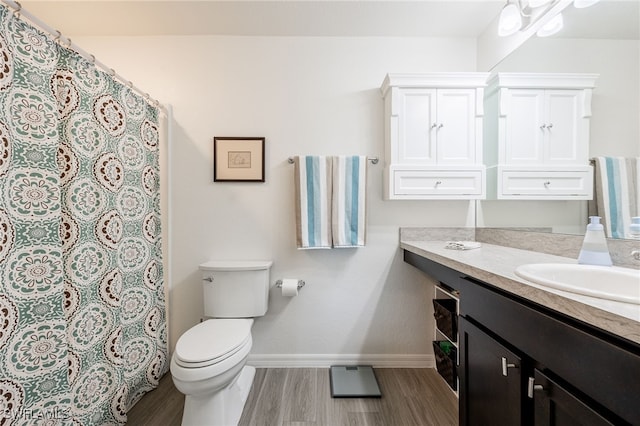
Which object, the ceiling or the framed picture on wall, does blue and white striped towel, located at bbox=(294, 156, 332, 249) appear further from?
the ceiling

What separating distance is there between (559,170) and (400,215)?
0.87m

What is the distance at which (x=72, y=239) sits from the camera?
113 centimetres

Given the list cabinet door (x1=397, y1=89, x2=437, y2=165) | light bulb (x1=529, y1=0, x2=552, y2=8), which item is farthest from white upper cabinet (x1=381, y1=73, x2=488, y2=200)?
light bulb (x1=529, y1=0, x2=552, y2=8)

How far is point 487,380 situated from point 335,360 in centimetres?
114

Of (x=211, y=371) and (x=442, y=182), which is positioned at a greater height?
(x=442, y=182)

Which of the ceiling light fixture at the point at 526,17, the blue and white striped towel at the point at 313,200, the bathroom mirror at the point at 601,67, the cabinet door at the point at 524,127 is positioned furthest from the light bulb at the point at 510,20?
the blue and white striped towel at the point at 313,200

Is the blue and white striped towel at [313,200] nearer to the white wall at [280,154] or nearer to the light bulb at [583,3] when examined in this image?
the white wall at [280,154]

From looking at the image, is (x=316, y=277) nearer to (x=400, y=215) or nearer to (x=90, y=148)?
(x=400, y=215)

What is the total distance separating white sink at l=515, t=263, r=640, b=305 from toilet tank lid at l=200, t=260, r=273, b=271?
1.34 m

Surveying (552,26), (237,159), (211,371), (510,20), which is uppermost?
(510,20)

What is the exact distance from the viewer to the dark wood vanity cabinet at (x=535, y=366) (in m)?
0.50

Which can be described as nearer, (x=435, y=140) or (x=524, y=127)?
(x=524, y=127)

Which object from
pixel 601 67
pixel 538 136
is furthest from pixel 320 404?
pixel 601 67

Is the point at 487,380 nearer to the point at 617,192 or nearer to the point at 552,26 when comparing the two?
the point at 617,192
